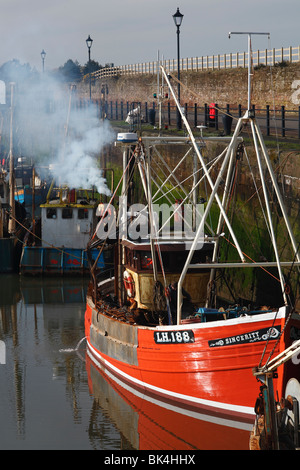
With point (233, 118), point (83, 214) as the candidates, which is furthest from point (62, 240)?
point (233, 118)

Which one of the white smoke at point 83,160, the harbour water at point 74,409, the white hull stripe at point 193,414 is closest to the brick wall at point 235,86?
the white smoke at point 83,160

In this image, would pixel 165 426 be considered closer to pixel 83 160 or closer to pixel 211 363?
pixel 211 363

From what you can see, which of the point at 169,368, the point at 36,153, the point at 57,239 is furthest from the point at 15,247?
the point at 36,153

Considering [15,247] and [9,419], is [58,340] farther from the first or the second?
[15,247]

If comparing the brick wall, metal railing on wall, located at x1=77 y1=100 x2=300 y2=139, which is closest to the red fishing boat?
metal railing on wall, located at x1=77 y1=100 x2=300 y2=139

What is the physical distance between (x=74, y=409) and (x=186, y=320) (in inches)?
154

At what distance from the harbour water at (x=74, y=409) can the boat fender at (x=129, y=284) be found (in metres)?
2.41

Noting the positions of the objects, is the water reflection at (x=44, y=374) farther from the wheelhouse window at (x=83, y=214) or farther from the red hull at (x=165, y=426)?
the wheelhouse window at (x=83, y=214)

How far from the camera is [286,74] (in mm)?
46438

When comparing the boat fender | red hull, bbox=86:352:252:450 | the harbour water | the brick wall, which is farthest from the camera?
the brick wall

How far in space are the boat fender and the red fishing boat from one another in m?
0.03

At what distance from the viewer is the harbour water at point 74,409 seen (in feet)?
60.8

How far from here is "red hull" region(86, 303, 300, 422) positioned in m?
17.5

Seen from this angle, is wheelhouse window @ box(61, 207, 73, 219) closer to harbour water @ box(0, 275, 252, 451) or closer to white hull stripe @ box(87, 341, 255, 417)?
harbour water @ box(0, 275, 252, 451)
